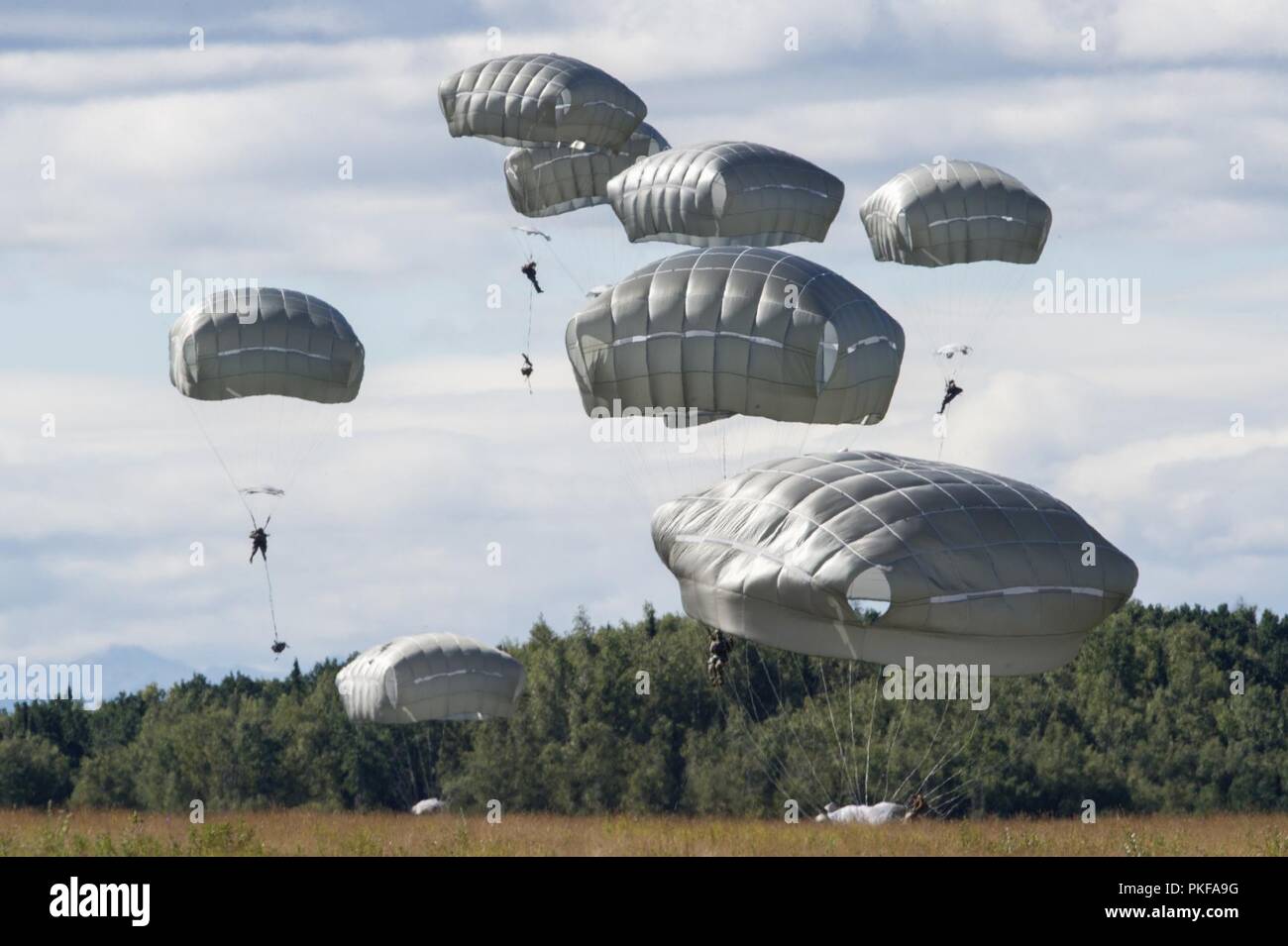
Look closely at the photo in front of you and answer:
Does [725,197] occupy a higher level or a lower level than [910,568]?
higher

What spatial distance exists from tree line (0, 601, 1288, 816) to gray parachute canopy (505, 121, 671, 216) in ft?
66.7

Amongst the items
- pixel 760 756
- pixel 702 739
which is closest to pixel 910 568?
pixel 760 756

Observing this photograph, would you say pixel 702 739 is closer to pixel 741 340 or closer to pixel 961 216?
pixel 961 216

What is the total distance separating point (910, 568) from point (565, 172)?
2449 cm

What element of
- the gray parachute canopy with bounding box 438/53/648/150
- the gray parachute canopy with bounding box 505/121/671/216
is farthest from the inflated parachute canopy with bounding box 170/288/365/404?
the gray parachute canopy with bounding box 505/121/671/216

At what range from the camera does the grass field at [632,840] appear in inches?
976

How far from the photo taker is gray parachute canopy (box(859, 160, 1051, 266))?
44.4 metres

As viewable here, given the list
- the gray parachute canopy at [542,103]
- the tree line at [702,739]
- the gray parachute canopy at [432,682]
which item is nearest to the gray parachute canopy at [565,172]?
the gray parachute canopy at [542,103]

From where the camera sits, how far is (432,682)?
5578 cm

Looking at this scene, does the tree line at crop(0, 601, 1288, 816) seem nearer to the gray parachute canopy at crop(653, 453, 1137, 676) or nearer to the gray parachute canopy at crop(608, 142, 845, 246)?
the gray parachute canopy at crop(608, 142, 845, 246)
